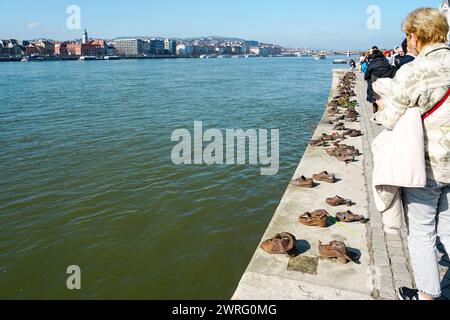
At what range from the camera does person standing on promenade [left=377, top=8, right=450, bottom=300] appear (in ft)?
8.75

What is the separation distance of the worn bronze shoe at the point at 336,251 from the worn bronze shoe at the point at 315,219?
747 mm

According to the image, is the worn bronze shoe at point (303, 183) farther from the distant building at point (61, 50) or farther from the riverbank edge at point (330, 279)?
the distant building at point (61, 50)

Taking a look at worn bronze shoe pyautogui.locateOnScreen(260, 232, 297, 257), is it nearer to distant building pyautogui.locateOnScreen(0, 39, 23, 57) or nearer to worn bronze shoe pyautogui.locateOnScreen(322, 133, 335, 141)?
worn bronze shoe pyautogui.locateOnScreen(322, 133, 335, 141)

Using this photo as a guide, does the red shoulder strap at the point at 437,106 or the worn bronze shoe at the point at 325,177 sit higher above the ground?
the red shoulder strap at the point at 437,106

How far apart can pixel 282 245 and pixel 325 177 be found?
314 cm

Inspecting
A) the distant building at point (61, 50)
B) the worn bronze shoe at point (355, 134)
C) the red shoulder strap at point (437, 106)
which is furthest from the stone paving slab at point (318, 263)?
the distant building at point (61, 50)

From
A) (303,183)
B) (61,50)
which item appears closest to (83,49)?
(61,50)

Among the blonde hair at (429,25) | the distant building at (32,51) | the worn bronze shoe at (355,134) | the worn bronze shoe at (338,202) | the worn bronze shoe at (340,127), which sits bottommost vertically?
the worn bronze shoe at (338,202)

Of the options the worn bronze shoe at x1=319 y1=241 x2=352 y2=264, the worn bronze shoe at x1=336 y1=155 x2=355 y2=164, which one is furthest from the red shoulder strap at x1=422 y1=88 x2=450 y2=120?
the worn bronze shoe at x1=336 y1=155 x2=355 y2=164

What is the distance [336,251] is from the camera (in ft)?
15.2

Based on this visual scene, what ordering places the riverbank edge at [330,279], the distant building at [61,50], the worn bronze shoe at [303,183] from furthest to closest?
1. the distant building at [61,50]
2. the worn bronze shoe at [303,183]
3. the riverbank edge at [330,279]

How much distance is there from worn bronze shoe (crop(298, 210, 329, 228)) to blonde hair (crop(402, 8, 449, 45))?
3278mm

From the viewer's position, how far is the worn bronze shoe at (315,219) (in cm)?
558

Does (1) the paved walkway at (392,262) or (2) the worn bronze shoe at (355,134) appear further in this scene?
(2) the worn bronze shoe at (355,134)
